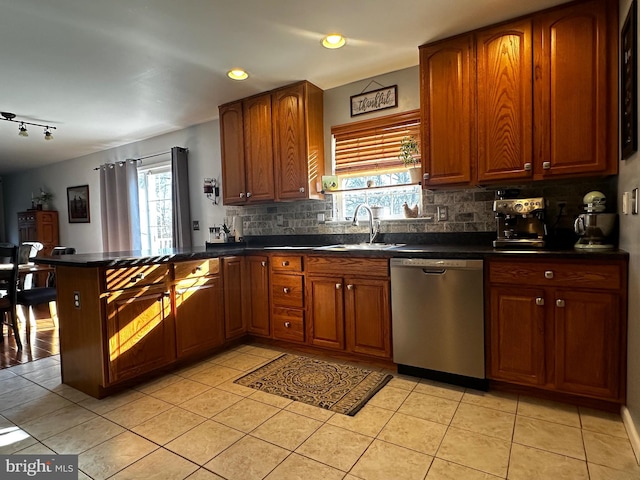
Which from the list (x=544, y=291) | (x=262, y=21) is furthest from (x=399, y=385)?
(x=262, y=21)

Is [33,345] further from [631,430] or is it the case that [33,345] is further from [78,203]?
[631,430]

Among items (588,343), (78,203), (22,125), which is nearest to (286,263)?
(588,343)

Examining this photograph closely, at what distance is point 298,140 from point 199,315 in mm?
1758

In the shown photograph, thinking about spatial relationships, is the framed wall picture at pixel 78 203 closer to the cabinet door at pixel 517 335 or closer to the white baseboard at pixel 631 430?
the cabinet door at pixel 517 335

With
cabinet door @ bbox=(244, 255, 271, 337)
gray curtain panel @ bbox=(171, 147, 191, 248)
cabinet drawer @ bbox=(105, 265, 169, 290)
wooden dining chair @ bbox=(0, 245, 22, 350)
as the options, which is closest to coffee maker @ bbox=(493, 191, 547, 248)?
cabinet door @ bbox=(244, 255, 271, 337)

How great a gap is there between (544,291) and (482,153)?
992 mm

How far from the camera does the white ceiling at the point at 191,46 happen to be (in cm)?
219

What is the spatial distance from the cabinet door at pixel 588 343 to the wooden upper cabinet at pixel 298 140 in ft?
7.04

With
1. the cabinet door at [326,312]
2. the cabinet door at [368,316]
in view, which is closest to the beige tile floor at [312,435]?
the cabinet door at [368,316]

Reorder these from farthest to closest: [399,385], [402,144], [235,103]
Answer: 1. [235,103]
2. [402,144]
3. [399,385]

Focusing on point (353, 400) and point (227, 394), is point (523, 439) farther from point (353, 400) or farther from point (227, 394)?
point (227, 394)

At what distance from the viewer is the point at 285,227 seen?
3.87 m

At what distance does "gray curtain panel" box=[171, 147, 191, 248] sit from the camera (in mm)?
4504

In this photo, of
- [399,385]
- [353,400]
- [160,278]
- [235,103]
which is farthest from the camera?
[235,103]
